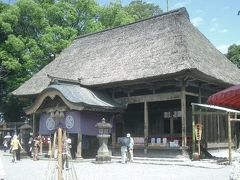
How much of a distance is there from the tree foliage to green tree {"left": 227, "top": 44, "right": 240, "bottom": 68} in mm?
11979

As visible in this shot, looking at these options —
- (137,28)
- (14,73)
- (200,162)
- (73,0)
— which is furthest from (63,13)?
(200,162)

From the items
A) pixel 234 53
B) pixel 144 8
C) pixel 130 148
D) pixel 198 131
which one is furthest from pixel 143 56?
pixel 144 8

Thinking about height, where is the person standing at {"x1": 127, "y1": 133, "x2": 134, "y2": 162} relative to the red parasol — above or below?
below

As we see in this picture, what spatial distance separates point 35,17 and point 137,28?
13.6m

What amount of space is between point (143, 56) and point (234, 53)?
73.1 ft

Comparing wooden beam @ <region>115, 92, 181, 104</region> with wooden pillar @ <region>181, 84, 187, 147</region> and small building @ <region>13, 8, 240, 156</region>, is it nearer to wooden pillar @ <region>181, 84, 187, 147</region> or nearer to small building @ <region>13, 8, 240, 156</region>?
small building @ <region>13, 8, 240, 156</region>

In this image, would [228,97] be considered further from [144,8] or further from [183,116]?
[144,8]

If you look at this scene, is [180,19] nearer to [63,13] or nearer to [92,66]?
[92,66]

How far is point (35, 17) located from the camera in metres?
35.6

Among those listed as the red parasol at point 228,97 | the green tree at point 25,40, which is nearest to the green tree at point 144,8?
the green tree at point 25,40

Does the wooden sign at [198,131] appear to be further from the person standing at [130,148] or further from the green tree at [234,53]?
the green tree at [234,53]

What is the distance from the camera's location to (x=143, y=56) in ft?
71.8

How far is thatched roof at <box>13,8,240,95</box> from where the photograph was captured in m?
19.8

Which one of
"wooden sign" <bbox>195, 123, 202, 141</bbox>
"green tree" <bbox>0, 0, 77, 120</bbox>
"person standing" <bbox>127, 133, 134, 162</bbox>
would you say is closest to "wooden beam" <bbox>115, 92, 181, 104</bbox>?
"wooden sign" <bbox>195, 123, 202, 141</bbox>
